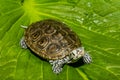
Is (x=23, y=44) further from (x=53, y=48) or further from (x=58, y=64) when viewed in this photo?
(x=58, y=64)

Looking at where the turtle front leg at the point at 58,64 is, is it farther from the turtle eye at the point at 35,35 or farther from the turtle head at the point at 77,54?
the turtle eye at the point at 35,35

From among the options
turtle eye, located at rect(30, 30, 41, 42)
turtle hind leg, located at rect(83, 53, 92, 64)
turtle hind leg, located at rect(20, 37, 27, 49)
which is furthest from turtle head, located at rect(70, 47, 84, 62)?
turtle hind leg, located at rect(20, 37, 27, 49)

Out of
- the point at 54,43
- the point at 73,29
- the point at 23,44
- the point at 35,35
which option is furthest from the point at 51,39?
the point at 73,29

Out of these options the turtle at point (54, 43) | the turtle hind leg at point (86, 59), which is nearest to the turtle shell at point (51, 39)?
the turtle at point (54, 43)

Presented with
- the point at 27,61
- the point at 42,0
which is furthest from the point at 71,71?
the point at 42,0

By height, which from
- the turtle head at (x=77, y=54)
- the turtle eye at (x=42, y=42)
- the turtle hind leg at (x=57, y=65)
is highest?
the turtle eye at (x=42, y=42)

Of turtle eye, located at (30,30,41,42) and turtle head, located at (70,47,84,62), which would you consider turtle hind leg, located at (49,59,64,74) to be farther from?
turtle eye, located at (30,30,41,42)

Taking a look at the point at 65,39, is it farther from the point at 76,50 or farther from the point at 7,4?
the point at 7,4
